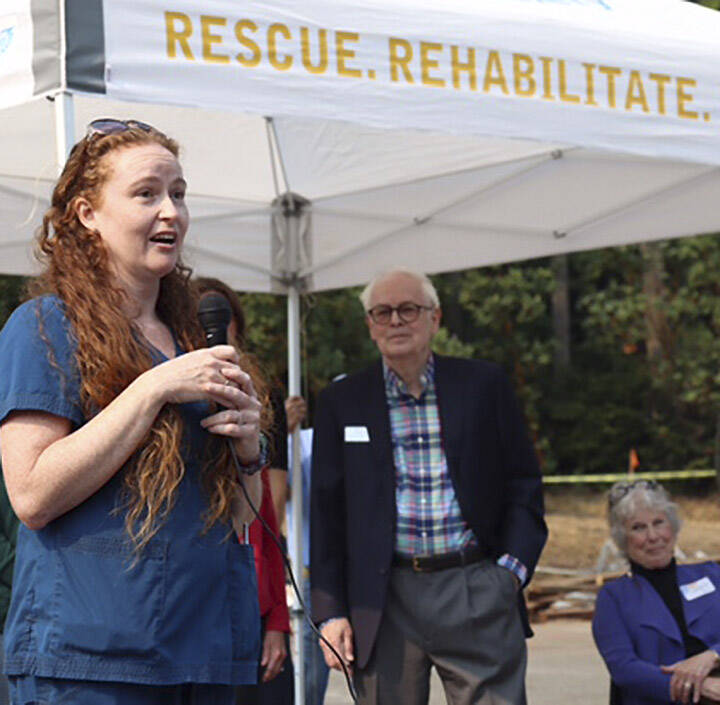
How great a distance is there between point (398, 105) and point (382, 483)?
4.40ft

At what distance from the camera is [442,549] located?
4.32m

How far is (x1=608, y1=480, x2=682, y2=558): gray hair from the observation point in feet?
16.4

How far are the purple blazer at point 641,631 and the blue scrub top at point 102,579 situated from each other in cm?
278

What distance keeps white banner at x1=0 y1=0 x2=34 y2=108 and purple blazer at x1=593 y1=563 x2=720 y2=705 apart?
283 cm

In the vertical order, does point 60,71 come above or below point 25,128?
below

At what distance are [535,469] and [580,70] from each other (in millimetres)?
1411

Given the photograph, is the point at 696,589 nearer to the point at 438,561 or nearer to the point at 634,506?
the point at 634,506

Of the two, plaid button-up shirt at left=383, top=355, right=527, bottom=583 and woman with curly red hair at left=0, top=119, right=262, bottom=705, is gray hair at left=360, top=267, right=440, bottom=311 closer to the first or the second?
plaid button-up shirt at left=383, top=355, right=527, bottom=583

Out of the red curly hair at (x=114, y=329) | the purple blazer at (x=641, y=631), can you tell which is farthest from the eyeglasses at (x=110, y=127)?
the purple blazer at (x=641, y=631)

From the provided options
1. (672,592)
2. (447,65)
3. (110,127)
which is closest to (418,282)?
(447,65)

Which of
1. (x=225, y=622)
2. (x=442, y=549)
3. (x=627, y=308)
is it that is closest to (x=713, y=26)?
(x=442, y=549)

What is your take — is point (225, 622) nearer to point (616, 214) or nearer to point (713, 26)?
point (713, 26)

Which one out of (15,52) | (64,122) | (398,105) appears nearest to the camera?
(64,122)

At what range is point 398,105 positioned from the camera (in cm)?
359
